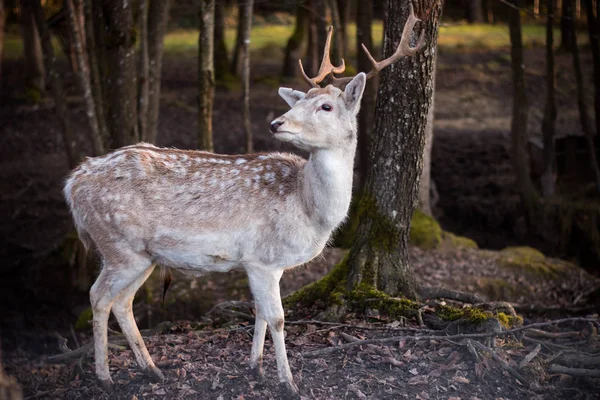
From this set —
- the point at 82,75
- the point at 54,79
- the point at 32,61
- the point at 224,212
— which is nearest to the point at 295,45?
the point at 32,61

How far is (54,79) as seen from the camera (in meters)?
10.7

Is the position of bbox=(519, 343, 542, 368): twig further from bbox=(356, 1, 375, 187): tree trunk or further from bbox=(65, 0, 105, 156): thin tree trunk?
bbox=(65, 0, 105, 156): thin tree trunk

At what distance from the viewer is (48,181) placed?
13.7 meters

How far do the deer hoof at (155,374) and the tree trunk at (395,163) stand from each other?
6.88 ft

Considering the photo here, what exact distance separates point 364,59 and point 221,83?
893 cm

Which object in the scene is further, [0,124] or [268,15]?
[268,15]

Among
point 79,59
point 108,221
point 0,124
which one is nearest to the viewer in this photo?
point 108,221

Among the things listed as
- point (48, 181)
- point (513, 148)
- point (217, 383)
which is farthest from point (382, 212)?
point (48, 181)

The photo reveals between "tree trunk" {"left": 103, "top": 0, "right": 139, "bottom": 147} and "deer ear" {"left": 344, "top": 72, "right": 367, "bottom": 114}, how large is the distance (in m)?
4.43

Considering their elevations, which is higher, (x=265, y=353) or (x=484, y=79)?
(x=484, y=79)

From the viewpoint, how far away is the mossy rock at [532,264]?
414 inches

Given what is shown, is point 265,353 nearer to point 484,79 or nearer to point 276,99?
point 276,99

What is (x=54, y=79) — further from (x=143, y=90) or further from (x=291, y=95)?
(x=291, y=95)

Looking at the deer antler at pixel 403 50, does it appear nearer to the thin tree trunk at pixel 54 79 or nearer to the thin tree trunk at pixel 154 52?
the thin tree trunk at pixel 154 52
